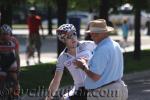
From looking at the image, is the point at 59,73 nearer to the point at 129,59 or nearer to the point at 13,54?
the point at 13,54

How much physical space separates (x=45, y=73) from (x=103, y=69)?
10578 millimetres

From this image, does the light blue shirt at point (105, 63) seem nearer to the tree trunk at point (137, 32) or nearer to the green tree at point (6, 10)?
the green tree at point (6, 10)

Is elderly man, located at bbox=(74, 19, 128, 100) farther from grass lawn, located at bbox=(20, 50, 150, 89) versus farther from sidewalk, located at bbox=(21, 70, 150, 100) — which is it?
grass lawn, located at bbox=(20, 50, 150, 89)

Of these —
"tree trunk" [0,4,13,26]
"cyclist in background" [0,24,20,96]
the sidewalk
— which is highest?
"cyclist in background" [0,24,20,96]

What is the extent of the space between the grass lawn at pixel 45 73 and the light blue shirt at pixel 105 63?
744cm

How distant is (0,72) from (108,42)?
4018 mm

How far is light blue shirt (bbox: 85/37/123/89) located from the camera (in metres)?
6.52

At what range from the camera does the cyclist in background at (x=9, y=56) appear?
10352 millimetres

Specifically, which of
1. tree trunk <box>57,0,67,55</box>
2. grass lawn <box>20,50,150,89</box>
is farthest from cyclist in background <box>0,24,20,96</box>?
tree trunk <box>57,0,67,55</box>

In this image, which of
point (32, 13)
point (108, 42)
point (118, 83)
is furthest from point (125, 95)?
point (32, 13)

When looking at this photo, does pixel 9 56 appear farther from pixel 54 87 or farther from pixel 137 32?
pixel 137 32

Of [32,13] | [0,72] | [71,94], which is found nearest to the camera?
[71,94]

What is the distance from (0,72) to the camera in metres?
10.2

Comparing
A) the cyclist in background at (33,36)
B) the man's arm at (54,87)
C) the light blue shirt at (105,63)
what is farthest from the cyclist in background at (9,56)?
the cyclist in background at (33,36)
